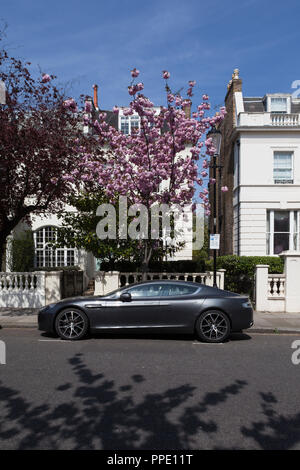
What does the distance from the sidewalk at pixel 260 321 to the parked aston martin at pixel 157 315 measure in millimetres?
1467

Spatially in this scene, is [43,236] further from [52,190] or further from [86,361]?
[86,361]

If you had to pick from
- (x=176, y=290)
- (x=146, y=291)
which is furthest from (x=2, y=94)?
(x=176, y=290)

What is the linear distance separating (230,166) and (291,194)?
4.39 metres

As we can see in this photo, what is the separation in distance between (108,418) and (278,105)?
20.5m

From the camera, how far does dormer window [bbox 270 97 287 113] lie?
19719 mm

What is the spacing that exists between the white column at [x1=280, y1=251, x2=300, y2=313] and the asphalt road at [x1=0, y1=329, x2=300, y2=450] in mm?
4162

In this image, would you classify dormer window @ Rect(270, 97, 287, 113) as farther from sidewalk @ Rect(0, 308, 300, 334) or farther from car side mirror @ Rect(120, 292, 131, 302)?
car side mirror @ Rect(120, 292, 131, 302)

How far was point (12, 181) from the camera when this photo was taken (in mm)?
9234

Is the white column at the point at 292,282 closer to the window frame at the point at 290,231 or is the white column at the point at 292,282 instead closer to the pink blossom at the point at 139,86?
the pink blossom at the point at 139,86

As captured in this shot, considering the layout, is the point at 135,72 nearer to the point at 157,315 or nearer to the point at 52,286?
the point at 157,315

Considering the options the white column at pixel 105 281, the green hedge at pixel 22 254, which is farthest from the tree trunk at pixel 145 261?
the green hedge at pixel 22 254

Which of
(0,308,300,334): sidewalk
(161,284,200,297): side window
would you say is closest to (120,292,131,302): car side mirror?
(161,284,200,297): side window

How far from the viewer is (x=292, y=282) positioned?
10867 millimetres

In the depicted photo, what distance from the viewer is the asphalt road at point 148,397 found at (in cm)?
333
